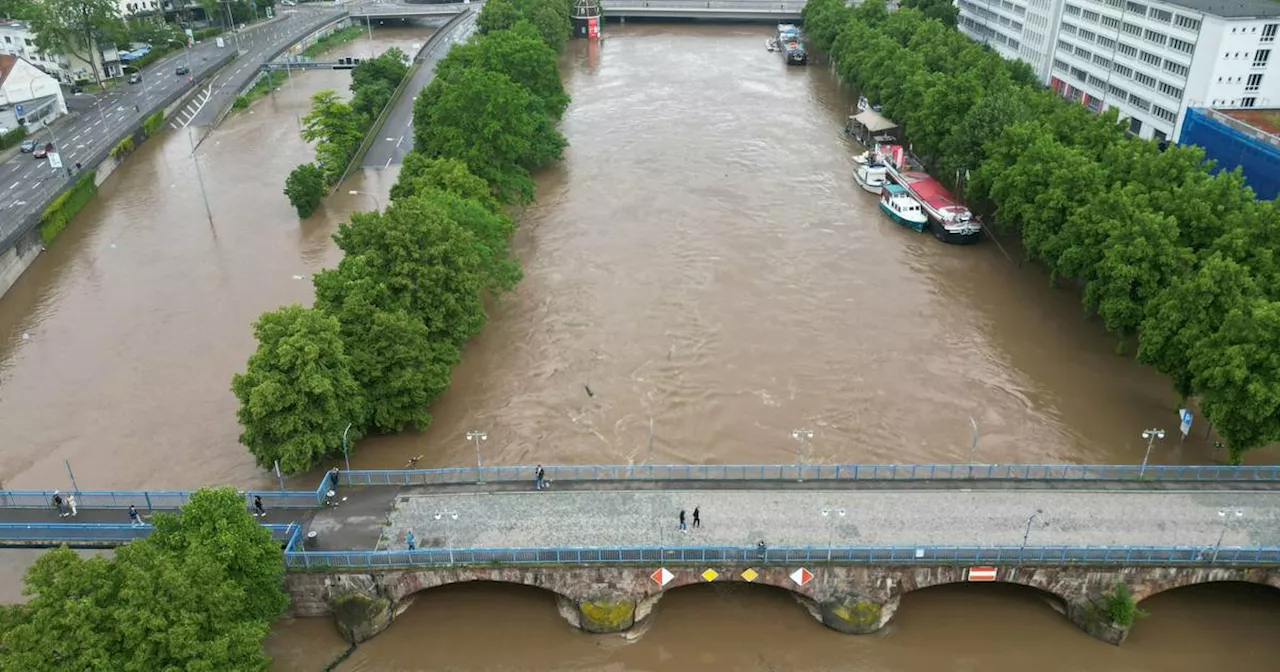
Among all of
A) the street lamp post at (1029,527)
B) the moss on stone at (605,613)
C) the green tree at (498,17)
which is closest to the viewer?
the street lamp post at (1029,527)

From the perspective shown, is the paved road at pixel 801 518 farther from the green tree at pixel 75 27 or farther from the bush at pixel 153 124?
the green tree at pixel 75 27

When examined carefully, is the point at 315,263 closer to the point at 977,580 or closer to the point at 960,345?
the point at 960,345

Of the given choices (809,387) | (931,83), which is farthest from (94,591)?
(931,83)

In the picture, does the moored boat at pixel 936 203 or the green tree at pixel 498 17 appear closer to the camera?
the moored boat at pixel 936 203

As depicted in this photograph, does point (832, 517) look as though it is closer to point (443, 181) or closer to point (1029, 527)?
point (1029, 527)

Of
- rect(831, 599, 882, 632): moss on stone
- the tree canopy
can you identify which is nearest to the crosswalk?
the tree canopy

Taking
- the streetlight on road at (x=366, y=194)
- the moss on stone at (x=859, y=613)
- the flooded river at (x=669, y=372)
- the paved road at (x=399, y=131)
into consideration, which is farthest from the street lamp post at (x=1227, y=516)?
the paved road at (x=399, y=131)
